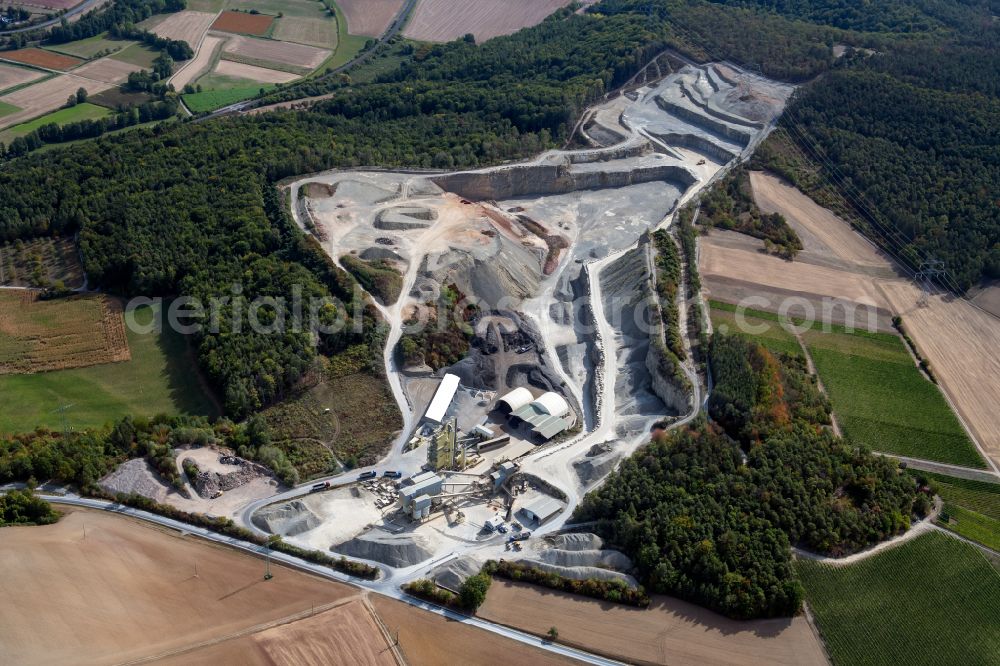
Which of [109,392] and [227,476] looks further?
[109,392]

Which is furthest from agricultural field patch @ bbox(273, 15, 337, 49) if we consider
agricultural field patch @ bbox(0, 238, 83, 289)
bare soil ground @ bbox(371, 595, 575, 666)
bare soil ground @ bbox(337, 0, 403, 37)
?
bare soil ground @ bbox(371, 595, 575, 666)

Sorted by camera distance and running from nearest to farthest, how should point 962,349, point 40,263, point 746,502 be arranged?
point 746,502
point 962,349
point 40,263

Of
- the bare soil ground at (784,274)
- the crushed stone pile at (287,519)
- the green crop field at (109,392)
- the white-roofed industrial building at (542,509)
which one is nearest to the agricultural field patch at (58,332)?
the green crop field at (109,392)

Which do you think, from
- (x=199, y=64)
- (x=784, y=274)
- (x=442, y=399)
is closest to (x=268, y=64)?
(x=199, y=64)

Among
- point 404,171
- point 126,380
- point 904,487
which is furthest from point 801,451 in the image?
point 404,171

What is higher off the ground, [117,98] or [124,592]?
[117,98]

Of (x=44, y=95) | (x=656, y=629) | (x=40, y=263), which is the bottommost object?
(x=656, y=629)

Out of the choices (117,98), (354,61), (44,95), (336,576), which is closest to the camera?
(336,576)

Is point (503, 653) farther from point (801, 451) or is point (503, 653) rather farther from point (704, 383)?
point (704, 383)

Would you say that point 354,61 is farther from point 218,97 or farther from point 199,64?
point 218,97
